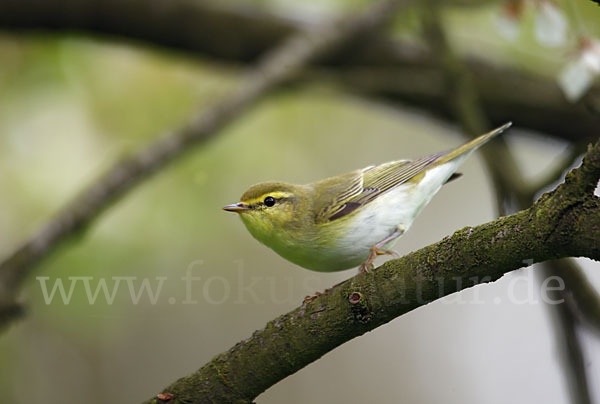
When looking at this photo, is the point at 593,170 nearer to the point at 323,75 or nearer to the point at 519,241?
the point at 519,241

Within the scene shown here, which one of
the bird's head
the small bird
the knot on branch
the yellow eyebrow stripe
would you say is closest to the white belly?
the small bird

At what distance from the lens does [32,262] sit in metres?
3.79

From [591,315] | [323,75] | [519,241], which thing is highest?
[323,75]

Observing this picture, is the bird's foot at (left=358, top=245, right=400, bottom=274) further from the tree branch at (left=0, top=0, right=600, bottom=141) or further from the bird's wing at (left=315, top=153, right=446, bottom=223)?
the tree branch at (left=0, top=0, right=600, bottom=141)

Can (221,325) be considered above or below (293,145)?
below

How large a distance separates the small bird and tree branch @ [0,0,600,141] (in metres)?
2.41

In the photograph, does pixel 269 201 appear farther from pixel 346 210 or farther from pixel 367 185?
pixel 367 185

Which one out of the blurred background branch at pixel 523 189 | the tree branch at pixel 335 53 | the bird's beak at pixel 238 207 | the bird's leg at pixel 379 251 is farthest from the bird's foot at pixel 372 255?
the tree branch at pixel 335 53

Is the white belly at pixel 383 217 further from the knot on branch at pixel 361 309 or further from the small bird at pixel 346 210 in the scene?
the knot on branch at pixel 361 309

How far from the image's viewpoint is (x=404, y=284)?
6.36 ft

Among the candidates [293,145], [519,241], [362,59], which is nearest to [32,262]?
[519,241]

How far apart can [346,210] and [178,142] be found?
6.26ft

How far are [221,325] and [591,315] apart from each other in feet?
17.5

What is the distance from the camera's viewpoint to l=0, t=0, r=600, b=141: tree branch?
5559mm
